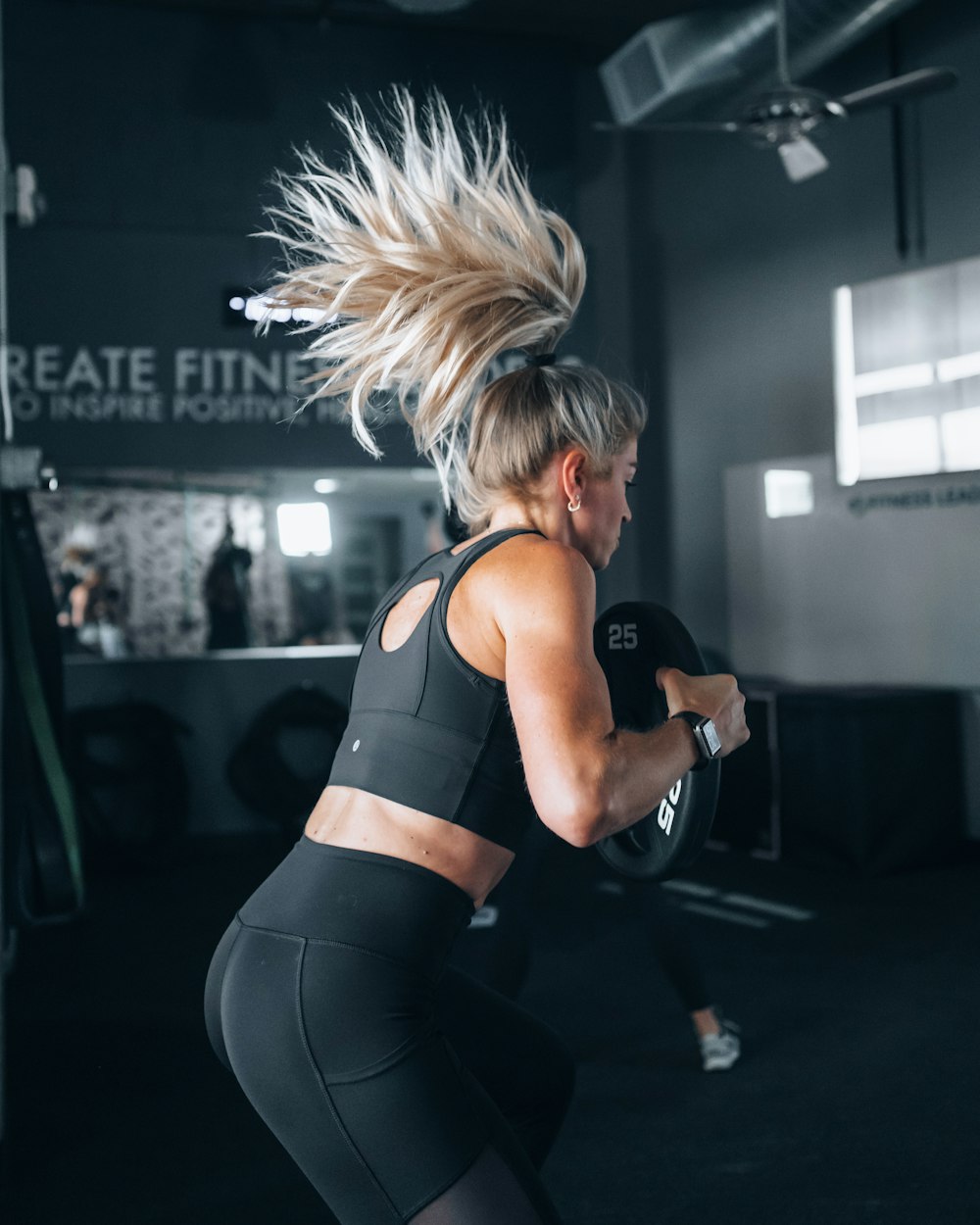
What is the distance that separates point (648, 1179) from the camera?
7.88 feet

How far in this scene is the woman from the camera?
1200 millimetres

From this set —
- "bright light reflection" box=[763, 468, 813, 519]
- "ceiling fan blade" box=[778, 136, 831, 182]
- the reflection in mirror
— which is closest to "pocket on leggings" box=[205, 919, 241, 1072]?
"ceiling fan blade" box=[778, 136, 831, 182]

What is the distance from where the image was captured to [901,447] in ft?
17.7

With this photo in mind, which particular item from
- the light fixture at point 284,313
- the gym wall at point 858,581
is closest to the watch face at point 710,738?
the light fixture at point 284,313

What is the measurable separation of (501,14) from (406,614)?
5.74m

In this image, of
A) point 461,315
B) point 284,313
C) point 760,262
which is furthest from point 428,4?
point 461,315

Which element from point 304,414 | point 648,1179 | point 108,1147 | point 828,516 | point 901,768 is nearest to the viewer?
point 648,1179

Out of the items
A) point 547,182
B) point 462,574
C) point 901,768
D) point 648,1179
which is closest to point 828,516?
point 901,768

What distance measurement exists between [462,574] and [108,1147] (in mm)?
1911

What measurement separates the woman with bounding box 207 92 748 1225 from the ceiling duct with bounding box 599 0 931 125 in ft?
13.2

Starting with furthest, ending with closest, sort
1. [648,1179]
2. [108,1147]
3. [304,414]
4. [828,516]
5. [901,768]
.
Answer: [304,414] < [828,516] < [901,768] < [108,1147] < [648,1179]

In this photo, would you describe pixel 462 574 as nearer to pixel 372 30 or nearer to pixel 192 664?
pixel 192 664

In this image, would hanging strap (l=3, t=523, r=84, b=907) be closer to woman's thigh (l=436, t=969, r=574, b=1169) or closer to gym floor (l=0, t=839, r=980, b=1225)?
gym floor (l=0, t=839, r=980, b=1225)

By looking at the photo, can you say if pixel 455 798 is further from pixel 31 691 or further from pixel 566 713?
pixel 31 691
